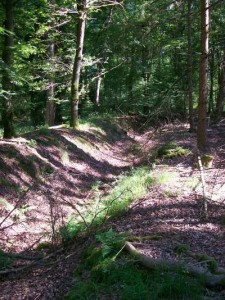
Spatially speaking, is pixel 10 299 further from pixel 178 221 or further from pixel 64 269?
pixel 178 221

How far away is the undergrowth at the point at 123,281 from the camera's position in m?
4.19

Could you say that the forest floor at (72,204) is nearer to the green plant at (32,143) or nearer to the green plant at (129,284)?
the green plant at (32,143)

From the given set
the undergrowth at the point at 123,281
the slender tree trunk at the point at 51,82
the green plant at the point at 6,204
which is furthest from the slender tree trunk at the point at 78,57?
the undergrowth at the point at 123,281

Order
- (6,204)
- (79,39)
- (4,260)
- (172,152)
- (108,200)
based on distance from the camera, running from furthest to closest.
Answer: (79,39), (172,152), (108,200), (6,204), (4,260)

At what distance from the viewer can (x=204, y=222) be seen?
646 centimetres

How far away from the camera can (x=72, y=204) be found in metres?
7.61

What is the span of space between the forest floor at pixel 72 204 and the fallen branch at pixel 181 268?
16 cm

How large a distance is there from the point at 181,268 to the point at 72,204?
11.4 ft

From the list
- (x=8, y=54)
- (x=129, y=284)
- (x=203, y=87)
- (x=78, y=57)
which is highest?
(x=78, y=57)

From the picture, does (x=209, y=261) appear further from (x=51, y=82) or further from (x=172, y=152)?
(x=51, y=82)

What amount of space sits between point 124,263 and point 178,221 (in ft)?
6.56

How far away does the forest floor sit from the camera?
5.51m

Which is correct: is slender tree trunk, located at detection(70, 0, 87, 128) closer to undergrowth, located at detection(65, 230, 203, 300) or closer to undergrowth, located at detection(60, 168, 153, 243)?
undergrowth, located at detection(60, 168, 153, 243)

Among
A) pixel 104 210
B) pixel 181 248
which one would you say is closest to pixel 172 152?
pixel 104 210
